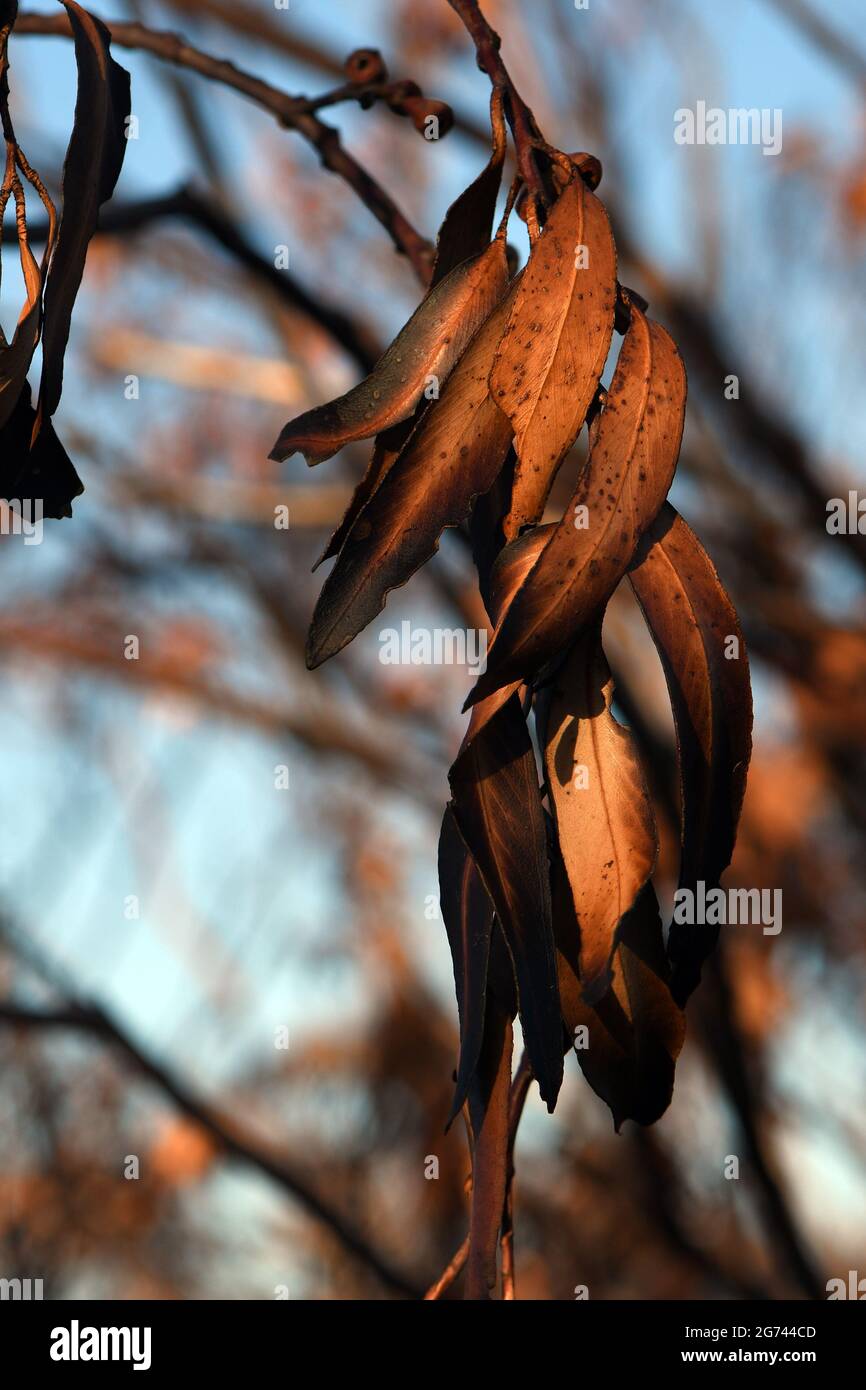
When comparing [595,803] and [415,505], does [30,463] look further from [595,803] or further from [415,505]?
[595,803]

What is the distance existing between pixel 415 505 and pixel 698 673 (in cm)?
15

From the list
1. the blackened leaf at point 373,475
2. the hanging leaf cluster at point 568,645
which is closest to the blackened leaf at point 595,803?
the hanging leaf cluster at point 568,645

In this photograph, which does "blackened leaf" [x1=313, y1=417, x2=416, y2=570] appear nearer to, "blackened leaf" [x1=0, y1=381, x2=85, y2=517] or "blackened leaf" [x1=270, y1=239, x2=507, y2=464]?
"blackened leaf" [x1=270, y1=239, x2=507, y2=464]

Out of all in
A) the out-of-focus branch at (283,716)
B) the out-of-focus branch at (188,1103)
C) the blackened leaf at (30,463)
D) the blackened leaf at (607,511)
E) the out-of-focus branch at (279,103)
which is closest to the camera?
the blackened leaf at (607,511)

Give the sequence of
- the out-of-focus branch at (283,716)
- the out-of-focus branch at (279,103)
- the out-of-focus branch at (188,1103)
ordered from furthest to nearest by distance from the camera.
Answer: the out-of-focus branch at (283,716), the out-of-focus branch at (188,1103), the out-of-focus branch at (279,103)

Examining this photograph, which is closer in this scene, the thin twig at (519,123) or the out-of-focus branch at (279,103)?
the thin twig at (519,123)

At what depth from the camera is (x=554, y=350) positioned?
2.04 feet

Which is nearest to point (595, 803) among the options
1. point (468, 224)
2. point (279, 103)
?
point (468, 224)

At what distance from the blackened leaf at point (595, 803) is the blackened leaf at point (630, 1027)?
0.8 inches

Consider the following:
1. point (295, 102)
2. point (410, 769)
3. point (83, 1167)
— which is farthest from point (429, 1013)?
point (295, 102)

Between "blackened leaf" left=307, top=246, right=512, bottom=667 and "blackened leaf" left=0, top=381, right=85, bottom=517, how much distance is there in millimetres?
158

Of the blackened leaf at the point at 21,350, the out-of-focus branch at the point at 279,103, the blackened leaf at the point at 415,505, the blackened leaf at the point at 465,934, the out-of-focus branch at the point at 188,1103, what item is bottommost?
the out-of-focus branch at the point at 188,1103

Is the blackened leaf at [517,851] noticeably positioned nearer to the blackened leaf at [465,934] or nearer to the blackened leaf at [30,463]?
the blackened leaf at [465,934]

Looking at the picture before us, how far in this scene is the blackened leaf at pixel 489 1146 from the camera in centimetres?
59
